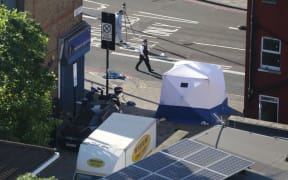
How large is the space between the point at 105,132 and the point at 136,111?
9227mm

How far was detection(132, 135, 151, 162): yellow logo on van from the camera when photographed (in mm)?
28391

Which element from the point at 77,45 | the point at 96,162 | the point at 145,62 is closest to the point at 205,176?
the point at 96,162

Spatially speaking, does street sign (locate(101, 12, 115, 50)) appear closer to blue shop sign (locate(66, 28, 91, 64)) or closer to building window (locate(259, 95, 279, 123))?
blue shop sign (locate(66, 28, 91, 64))

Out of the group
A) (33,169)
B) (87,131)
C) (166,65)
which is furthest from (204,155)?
(166,65)

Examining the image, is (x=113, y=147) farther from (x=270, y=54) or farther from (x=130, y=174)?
(x=270, y=54)

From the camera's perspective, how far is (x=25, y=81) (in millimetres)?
24297

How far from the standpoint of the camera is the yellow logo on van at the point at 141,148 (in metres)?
28.4

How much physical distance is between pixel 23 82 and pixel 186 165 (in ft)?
24.1

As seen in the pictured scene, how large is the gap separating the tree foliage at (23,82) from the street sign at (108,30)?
11.8m

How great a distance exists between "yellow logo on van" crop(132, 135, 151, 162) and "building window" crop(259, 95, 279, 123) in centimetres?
828

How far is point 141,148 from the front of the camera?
95.0 feet

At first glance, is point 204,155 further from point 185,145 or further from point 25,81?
point 25,81

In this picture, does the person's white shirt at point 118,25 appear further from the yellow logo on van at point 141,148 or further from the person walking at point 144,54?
the yellow logo on van at point 141,148

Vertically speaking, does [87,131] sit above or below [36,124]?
below
